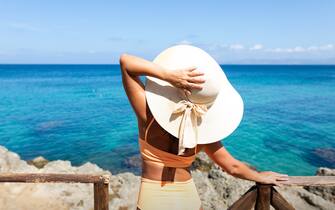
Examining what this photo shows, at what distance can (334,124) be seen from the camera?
78.6 feet

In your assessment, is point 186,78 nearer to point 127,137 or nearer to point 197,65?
point 197,65

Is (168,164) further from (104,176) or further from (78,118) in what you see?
(78,118)

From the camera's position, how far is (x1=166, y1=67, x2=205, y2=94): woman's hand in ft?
7.06

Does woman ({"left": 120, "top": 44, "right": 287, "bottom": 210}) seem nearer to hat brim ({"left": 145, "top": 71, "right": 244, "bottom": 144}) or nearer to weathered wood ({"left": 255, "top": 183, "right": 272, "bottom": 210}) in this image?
hat brim ({"left": 145, "top": 71, "right": 244, "bottom": 144})

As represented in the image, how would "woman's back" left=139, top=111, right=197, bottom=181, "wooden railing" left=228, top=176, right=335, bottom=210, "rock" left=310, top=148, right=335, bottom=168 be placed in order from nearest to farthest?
"woman's back" left=139, top=111, right=197, bottom=181 → "wooden railing" left=228, top=176, right=335, bottom=210 → "rock" left=310, top=148, right=335, bottom=168

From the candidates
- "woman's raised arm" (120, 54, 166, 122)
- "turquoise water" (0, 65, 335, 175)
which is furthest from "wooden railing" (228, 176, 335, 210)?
"turquoise water" (0, 65, 335, 175)

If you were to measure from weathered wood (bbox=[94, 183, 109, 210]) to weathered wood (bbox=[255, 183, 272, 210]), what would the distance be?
1368mm

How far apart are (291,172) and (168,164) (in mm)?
13216

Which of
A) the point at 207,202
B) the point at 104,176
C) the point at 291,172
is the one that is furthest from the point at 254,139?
the point at 104,176

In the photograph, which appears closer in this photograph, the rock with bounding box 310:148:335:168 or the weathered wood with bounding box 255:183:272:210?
the weathered wood with bounding box 255:183:272:210

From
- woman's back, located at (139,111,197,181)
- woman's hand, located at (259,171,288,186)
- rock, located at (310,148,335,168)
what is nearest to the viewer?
woman's back, located at (139,111,197,181)

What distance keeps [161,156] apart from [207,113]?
0.45m

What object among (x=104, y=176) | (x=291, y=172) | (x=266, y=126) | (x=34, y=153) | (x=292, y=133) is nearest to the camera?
(x=104, y=176)

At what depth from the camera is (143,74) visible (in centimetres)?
223
